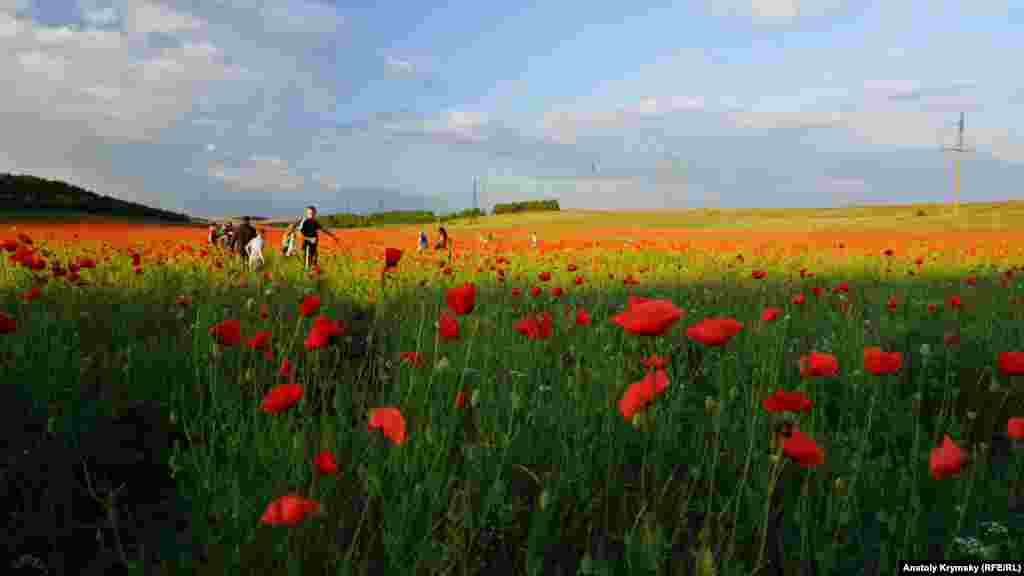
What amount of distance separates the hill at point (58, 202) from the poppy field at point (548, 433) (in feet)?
182

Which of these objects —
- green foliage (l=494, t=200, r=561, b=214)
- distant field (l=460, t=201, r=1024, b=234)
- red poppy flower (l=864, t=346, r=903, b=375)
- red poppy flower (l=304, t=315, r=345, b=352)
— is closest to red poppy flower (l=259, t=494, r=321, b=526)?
red poppy flower (l=304, t=315, r=345, b=352)

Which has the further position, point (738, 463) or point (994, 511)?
point (738, 463)

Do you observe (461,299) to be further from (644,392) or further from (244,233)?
(244,233)

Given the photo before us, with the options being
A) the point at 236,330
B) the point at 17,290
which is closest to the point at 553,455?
the point at 236,330

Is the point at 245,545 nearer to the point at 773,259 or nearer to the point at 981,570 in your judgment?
the point at 981,570

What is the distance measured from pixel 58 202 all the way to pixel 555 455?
231ft

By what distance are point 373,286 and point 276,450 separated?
453 centimetres

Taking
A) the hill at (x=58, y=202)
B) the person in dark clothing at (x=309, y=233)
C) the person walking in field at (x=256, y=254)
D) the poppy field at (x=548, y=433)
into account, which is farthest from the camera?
the hill at (x=58, y=202)

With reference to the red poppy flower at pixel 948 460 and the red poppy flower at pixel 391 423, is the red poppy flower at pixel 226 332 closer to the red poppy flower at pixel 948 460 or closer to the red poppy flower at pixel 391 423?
the red poppy flower at pixel 391 423

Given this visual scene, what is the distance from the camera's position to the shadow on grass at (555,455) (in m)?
1.83

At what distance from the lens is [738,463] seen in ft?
8.10

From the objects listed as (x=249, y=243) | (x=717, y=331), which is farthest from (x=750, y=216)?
(x=717, y=331)

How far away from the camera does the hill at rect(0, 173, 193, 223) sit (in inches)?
2074

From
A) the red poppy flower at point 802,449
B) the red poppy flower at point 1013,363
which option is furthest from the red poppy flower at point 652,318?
the red poppy flower at point 1013,363
